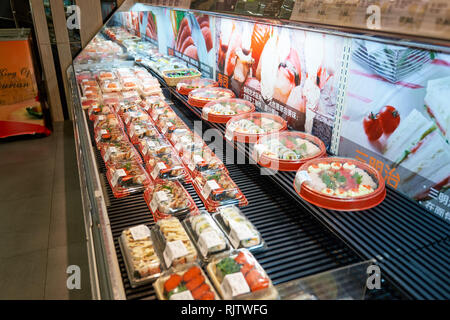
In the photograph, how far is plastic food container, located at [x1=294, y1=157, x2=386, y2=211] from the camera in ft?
5.93

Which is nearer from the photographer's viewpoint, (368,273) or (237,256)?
(368,273)

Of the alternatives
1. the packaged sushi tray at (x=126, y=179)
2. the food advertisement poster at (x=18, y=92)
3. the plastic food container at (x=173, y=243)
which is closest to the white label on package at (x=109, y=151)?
the packaged sushi tray at (x=126, y=179)

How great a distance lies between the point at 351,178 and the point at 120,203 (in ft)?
4.61

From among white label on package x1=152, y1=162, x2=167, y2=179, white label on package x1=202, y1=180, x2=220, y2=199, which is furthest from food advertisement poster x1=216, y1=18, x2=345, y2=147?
white label on package x1=152, y1=162, x2=167, y2=179

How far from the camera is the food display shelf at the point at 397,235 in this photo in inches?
56.2

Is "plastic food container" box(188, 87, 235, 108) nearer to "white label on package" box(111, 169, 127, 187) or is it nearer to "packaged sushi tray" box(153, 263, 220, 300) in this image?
"white label on package" box(111, 169, 127, 187)

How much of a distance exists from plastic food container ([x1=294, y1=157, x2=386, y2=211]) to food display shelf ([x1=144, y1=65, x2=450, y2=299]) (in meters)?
0.04

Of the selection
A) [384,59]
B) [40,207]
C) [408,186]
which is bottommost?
[40,207]

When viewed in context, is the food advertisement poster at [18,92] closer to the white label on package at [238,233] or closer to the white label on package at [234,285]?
the white label on package at [238,233]
